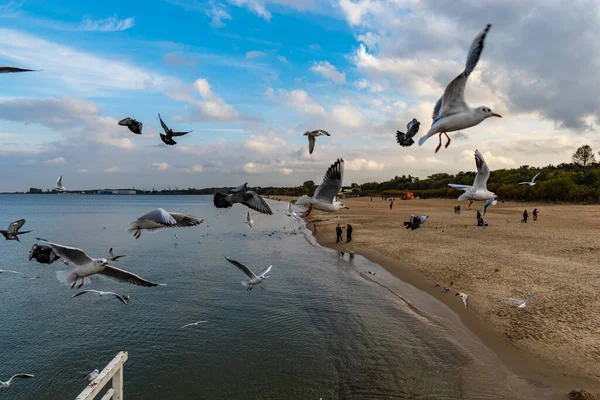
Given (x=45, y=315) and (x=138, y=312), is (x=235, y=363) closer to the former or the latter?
(x=138, y=312)

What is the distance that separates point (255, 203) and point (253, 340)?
29.8 feet

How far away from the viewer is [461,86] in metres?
4.29

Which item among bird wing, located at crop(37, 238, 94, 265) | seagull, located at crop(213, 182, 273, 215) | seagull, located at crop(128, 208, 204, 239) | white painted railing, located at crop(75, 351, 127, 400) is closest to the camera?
white painted railing, located at crop(75, 351, 127, 400)

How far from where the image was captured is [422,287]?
18.3 meters

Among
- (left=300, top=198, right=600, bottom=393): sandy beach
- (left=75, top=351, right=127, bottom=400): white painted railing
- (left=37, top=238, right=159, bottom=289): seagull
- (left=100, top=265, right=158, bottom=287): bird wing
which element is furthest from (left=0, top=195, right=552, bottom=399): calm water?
(left=37, top=238, right=159, bottom=289): seagull

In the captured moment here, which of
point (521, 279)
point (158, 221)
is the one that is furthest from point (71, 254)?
point (521, 279)

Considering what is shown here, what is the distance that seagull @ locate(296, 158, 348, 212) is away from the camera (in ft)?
21.6

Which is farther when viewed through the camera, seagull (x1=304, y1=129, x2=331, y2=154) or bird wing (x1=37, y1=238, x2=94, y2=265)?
seagull (x1=304, y1=129, x2=331, y2=154)

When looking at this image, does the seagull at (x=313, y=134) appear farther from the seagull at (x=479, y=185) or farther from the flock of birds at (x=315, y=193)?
the seagull at (x=479, y=185)

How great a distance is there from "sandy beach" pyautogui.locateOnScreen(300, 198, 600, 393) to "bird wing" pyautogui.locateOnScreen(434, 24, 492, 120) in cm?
870

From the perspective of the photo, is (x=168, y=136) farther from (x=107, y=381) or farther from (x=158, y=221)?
(x=107, y=381)

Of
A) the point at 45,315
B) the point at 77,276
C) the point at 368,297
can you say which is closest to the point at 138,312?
the point at 45,315

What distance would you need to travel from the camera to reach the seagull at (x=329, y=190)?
21.6 feet

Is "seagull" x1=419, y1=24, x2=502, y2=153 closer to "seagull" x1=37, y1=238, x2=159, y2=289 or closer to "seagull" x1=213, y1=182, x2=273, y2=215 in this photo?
"seagull" x1=213, y1=182, x2=273, y2=215
